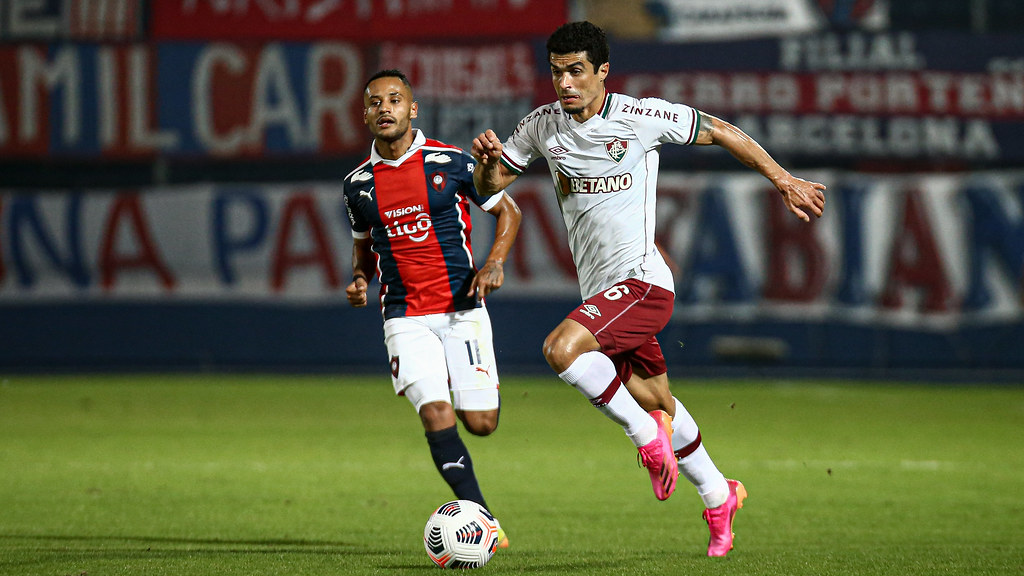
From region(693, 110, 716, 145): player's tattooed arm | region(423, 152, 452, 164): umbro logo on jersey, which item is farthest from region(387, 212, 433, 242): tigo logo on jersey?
region(693, 110, 716, 145): player's tattooed arm

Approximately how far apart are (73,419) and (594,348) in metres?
7.61

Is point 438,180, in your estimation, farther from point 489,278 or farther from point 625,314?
point 625,314

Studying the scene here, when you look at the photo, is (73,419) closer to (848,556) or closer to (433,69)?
(433,69)

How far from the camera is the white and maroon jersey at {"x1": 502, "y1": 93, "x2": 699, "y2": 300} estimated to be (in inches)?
220

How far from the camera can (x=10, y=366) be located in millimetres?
15547

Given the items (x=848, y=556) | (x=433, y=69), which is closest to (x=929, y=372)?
(x=433, y=69)

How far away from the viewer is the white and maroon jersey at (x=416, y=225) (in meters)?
5.87

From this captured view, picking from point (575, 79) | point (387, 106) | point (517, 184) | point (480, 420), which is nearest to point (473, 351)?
point (480, 420)

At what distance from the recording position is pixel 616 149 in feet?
18.3

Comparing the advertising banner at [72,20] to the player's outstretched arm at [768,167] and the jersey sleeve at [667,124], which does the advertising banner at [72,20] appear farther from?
the player's outstretched arm at [768,167]

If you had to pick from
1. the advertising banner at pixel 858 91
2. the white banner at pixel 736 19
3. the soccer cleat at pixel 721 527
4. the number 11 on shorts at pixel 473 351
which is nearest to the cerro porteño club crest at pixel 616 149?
the number 11 on shorts at pixel 473 351

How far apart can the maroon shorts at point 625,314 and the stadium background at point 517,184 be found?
368 inches

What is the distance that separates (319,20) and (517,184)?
9.52 feet

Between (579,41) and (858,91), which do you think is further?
(858,91)
